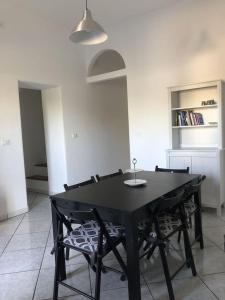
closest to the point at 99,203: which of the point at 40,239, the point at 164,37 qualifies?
the point at 40,239

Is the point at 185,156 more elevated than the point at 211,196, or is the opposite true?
the point at 185,156

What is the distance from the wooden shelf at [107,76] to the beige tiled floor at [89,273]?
3.03 m

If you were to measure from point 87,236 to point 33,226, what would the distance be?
183 cm

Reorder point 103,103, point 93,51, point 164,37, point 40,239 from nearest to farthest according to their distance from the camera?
point 40,239
point 164,37
point 93,51
point 103,103

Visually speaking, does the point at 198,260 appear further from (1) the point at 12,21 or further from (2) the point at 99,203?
(1) the point at 12,21

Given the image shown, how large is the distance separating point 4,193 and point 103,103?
293 centimetres

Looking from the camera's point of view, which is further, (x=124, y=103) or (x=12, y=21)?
(x=124, y=103)

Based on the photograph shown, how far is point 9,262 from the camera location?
2619mm

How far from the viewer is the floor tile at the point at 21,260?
2.49 metres

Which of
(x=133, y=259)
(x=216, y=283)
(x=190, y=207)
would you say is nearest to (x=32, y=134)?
(x=190, y=207)

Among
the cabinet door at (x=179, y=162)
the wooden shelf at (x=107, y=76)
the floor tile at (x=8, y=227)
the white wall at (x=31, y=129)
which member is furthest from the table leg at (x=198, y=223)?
the white wall at (x=31, y=129)

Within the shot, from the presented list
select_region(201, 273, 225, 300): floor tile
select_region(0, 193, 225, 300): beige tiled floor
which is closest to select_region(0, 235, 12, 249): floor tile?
select_region(0, 193, 225, 300): beige tiled floor

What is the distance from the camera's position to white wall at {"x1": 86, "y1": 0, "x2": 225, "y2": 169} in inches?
151

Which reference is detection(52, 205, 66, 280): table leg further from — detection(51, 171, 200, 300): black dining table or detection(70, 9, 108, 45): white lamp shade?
detection(70, 9, 108, 45): white lamp shade
